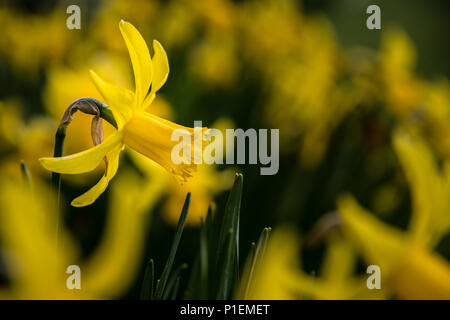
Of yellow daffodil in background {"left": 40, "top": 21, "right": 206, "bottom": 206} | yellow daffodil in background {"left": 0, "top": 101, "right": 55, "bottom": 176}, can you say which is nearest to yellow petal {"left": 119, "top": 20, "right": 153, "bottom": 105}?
yellow daffodil in background {"left": 40, "top": 21, "right": 206, "bottom": 206}

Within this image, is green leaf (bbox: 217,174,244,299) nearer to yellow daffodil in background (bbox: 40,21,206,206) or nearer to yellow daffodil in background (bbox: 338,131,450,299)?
yellow daffodil in background (bbox: 40,21,206,206)

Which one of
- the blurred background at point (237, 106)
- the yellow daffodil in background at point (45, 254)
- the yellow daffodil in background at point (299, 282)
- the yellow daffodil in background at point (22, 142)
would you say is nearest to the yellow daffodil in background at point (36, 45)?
the blurred background at point (237, 106)

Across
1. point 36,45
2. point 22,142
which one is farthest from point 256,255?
point 36,45

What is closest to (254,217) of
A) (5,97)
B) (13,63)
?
(5,97)

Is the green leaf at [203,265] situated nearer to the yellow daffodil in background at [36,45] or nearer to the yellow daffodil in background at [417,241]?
the yellow daffodil in background at [417,241]

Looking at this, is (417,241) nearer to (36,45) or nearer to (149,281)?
(149,281)
